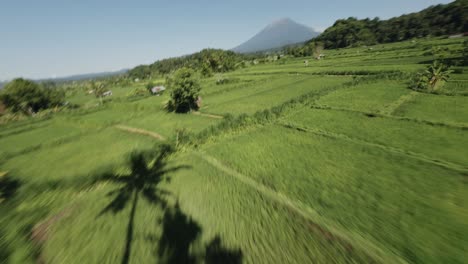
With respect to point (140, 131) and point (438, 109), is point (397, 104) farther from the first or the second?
point (140, 131)

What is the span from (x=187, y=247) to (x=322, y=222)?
494 centimetres

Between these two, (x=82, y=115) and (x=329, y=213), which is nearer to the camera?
(x=329, y=213)

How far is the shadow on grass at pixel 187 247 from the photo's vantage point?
6.90 metres

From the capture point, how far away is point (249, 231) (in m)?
7.84

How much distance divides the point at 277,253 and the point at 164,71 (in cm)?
14483

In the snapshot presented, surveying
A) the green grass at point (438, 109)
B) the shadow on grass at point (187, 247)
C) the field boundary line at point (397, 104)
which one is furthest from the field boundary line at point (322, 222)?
the field boundary line at point (397, 104)

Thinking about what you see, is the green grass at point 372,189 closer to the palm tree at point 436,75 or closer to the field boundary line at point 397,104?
the field boundary line at point 397,104

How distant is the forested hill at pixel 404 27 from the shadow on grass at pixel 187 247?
99.0 m

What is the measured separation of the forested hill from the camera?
68.7 metres

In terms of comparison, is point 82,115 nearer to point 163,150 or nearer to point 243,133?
point 163,150

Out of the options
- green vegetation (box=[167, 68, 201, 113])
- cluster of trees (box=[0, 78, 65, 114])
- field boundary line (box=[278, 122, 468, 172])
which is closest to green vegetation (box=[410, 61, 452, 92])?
field boundary line (box=[278, 122, 468, 172])

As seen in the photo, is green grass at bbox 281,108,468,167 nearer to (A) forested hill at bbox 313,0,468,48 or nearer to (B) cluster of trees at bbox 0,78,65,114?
(B) cluster of trees at bbox 0,78,65,114

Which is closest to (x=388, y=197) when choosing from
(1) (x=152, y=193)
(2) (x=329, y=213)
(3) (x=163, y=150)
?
(2) (x=329, y=213)

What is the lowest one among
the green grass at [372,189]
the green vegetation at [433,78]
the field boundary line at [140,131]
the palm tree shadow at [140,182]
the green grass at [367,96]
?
the field boundary line at [140,131]
